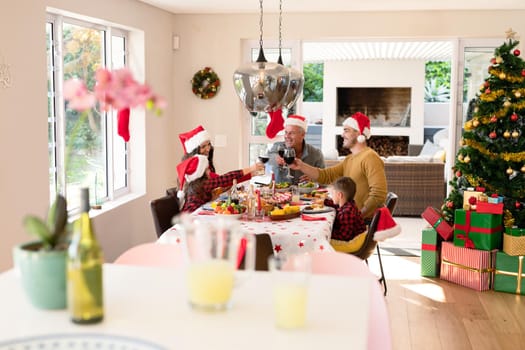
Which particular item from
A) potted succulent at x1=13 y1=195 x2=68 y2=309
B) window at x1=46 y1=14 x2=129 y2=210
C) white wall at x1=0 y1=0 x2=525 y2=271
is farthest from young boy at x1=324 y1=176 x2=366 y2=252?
potted succulent at x1=13 y1=195 x2=68 y2=309

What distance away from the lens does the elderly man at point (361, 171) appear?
4.52 metres

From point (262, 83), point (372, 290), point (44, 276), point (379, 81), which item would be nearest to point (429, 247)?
point (262, 83)

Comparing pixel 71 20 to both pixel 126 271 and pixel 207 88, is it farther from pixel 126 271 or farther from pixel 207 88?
pixel 126 271

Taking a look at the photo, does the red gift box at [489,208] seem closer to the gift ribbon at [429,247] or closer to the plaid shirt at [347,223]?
the gift ribbon at [429,247]

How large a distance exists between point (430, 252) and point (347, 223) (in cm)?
149

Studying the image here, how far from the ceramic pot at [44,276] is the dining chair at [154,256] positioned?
770mm

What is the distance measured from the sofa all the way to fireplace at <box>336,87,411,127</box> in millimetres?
5213

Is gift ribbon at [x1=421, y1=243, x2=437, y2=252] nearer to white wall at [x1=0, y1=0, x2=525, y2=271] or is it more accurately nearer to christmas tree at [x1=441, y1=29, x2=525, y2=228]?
christmas tree at [x1=441, y1=29, x2=525, y2=228]

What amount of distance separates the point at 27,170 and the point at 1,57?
73 cm

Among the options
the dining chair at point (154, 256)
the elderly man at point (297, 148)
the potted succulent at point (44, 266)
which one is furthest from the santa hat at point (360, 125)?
the potted succulent at point (44, 266)

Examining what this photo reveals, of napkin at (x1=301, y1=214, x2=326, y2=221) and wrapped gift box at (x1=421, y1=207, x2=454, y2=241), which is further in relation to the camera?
wrapped gift box at (x1=421, y1=207, x2=454, y2=241)

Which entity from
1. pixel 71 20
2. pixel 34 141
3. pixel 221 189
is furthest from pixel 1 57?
pixel 221 189

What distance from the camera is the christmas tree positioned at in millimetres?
4945

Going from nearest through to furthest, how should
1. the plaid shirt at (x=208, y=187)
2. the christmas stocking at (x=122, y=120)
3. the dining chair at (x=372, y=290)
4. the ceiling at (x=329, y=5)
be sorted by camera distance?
the christmas stocking at (x=122, y=120) < the dining chair at (x=372, y=290) < the plaid shirt at (x=208, y=187) < the ceiling at (x=329, y=5)
